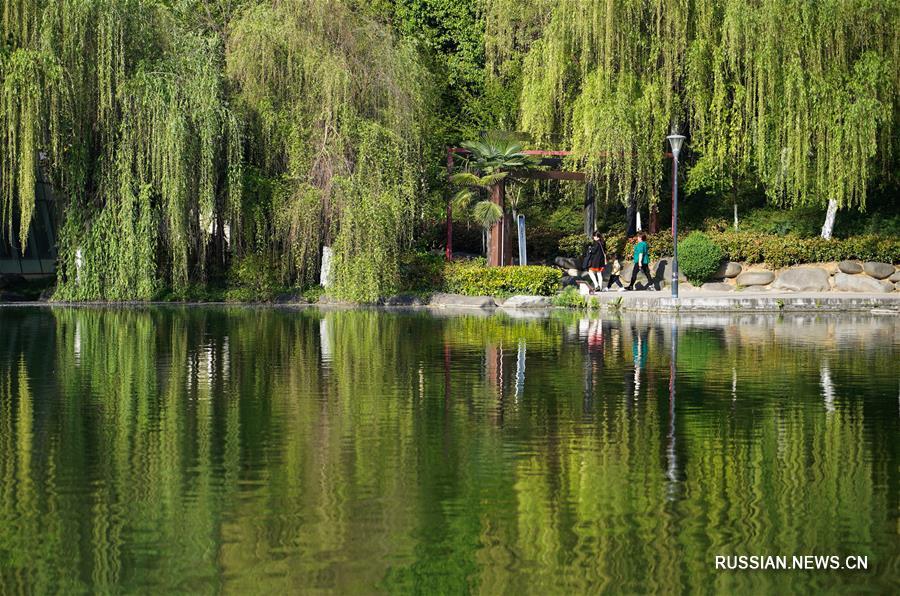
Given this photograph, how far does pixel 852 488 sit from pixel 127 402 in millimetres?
8291

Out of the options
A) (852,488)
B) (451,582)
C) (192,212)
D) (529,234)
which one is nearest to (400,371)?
(852,488)

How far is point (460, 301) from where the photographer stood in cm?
3653

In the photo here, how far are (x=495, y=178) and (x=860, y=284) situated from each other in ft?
34.2

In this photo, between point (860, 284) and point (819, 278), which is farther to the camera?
point (819, 278)

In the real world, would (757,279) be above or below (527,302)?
above

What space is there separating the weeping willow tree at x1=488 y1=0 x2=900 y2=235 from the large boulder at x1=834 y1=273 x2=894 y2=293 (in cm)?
211

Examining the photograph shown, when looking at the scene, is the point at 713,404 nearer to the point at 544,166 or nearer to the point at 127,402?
the point at 127,402

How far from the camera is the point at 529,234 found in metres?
44.8

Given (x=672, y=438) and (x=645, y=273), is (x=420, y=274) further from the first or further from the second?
(x=672, y=438)

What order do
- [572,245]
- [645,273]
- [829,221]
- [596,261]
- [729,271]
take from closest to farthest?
[596,261] → [645,273] → [729,271] → [829,221] → [572,245]

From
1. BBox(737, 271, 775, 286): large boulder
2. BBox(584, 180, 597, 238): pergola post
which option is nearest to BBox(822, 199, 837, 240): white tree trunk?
BBox(737, 271, 775, 286): large boulder

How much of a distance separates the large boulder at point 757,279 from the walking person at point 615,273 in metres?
3.36
